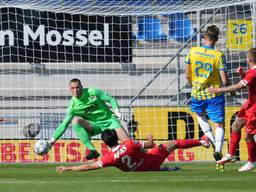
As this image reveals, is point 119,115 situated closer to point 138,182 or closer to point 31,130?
point 138,182

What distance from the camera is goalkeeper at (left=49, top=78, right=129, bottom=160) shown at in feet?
49.7

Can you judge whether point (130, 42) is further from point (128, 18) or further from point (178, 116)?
point (178, 116)

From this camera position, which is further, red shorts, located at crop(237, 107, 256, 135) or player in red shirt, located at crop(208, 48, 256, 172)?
red shorts, located at crop(237, 107, 256, 135)

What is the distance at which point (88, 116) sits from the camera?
50.9 ft

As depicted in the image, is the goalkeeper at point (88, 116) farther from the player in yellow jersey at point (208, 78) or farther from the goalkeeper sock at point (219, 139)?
the goalkeeper sock at point (219, 139)

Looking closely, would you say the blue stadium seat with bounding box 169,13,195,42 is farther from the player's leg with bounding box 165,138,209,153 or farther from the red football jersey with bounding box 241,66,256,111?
the red football jersey with bounding box 241,66,256,111

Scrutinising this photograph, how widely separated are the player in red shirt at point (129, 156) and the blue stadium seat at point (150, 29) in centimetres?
1124

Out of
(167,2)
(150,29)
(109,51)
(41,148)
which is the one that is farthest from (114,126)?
(150,29)

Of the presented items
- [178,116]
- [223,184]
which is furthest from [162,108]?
[223,184]

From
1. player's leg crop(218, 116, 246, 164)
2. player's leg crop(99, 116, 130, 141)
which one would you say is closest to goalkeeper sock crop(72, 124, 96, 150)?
player's leg crop(99, 116, 130, 141)

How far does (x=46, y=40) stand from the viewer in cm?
2322

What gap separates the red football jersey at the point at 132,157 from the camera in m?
11.4

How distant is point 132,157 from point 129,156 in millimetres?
90

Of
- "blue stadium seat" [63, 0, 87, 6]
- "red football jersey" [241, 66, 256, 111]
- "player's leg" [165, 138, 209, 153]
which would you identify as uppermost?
"blue stadium seat" [63, 0, 87, 6]
